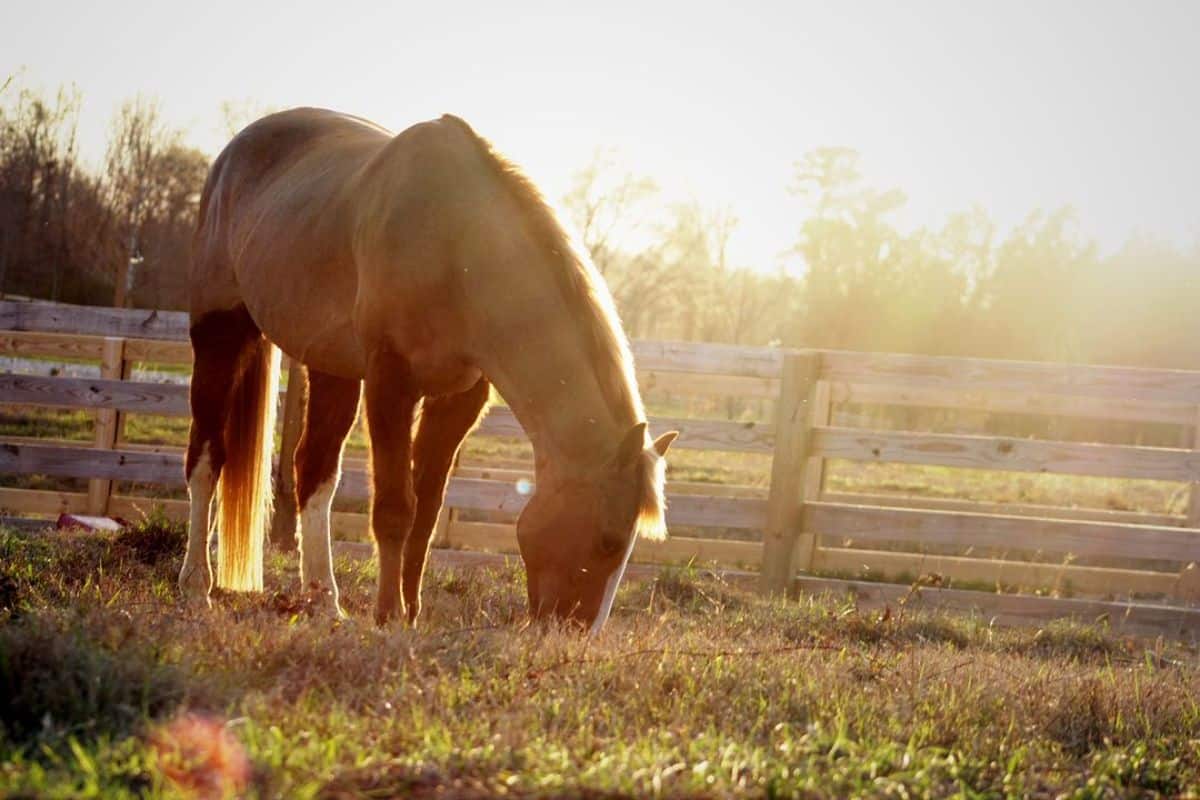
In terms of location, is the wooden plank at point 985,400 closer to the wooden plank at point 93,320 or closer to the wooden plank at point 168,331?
the wooden plank at point 168,331

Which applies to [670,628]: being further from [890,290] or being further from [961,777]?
[890,290]

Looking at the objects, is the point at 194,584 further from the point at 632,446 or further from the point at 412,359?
the point at 632,446

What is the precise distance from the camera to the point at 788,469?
7102mm

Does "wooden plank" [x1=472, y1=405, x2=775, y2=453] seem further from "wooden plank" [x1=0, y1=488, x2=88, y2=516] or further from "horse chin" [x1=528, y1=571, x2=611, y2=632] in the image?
"horse chin" [x1=528, y1=571, x2=611, y2=632]

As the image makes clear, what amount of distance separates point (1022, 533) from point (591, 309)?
4.05 meters

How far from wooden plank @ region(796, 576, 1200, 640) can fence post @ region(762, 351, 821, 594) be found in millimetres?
221

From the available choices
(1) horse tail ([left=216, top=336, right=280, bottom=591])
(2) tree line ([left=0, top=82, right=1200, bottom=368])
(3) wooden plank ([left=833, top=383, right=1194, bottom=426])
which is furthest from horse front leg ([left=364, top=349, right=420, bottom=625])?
(2) tree line ([left=0, top=82, right=1200, bottom=368])

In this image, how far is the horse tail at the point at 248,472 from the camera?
5168mm

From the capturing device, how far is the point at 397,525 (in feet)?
14.3

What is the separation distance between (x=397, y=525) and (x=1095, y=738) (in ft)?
8.11

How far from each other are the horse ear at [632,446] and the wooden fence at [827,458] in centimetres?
338

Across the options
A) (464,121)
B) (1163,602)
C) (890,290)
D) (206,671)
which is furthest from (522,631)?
(890,290)

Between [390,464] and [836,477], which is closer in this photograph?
[390,464]

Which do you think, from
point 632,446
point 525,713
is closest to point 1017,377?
point 632,446
